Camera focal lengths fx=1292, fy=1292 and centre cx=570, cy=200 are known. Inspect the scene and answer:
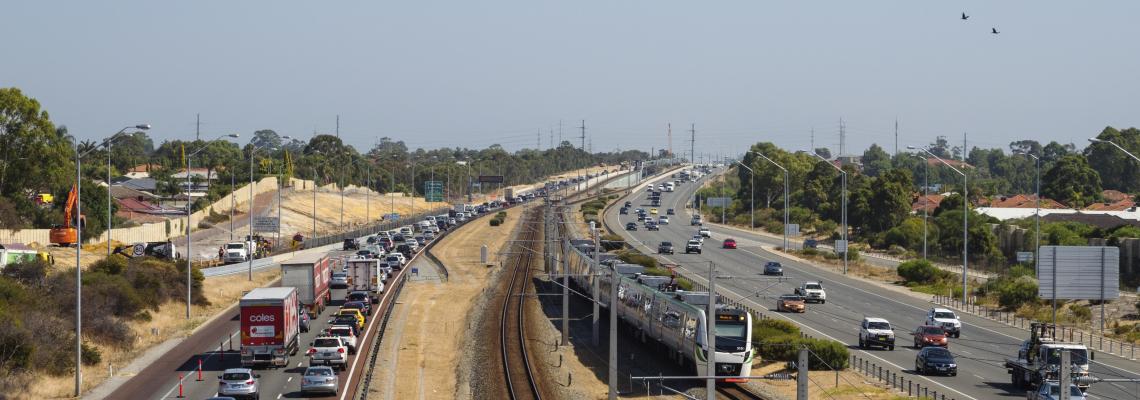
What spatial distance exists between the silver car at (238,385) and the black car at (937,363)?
24.0 meters

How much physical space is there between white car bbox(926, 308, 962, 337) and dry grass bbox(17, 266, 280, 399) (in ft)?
118

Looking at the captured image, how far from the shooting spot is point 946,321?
61.3 m

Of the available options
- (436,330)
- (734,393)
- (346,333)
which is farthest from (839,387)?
(436,330)

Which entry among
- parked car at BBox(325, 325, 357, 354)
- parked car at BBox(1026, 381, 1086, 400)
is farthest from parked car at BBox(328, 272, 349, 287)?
parked car at BBox(1026, 381, 1086, 400)

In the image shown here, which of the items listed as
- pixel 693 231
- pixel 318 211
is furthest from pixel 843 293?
pixel 318 211

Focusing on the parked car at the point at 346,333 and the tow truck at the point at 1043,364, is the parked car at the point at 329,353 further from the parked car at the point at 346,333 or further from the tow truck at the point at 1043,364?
the tow truck at the point at 1043,364

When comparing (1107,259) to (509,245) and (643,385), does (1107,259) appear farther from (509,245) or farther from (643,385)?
(509,245)

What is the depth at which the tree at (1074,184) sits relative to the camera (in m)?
164

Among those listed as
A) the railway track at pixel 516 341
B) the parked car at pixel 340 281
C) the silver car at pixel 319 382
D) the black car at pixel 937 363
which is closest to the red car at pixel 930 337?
the black car at pixel 937 363

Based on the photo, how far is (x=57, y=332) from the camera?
5041 cm

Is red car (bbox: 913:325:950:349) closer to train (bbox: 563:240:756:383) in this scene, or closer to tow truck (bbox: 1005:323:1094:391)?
tow truck (bbox: 1005:323:1094:391)

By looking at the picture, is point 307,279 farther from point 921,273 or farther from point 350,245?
point 350,245

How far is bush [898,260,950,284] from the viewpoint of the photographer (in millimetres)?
90625

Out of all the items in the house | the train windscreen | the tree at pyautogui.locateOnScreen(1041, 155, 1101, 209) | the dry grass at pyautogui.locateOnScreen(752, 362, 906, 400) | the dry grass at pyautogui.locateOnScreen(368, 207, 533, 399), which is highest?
the tree at pyautogui.locateOnScreen(1041, 155, 1101, 209)
